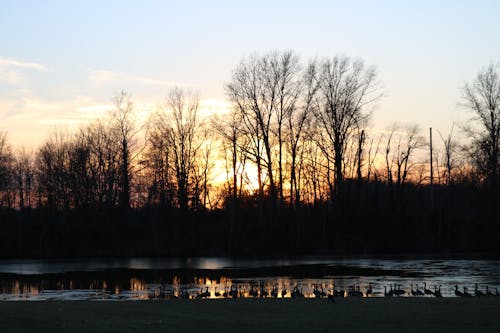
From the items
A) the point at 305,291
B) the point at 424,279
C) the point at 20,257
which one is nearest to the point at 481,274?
the point at 424,279

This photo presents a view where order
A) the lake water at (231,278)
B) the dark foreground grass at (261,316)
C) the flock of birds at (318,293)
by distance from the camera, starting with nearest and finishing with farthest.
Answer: the dark foreground grass at (261,316), the flock of birds at (318,293), the lake water at (231,278)

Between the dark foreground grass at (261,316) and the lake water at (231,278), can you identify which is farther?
the lake water at (231,278)

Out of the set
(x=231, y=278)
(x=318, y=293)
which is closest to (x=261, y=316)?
(x=318, y=293)

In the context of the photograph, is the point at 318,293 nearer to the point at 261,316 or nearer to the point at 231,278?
the point at 261,316

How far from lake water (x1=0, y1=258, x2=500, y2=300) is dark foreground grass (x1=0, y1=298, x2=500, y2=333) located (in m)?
5.37

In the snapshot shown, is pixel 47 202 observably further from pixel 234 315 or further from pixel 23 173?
pixel 234 315

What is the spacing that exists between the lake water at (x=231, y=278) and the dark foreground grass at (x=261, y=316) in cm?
537

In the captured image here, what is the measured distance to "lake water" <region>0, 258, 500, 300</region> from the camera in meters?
33.6

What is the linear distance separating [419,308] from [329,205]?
198 ft

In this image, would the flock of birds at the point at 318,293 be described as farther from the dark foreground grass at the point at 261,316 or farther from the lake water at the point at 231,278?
the dark foreground grass at the point at 261,316

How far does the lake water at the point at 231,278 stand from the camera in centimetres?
3362

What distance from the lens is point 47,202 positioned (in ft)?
294

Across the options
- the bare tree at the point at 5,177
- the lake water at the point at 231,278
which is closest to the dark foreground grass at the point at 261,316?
the lake water at the point at 231,278

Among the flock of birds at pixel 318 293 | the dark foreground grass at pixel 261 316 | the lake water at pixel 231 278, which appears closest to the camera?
the dark foreground grass at pixel 261 316
